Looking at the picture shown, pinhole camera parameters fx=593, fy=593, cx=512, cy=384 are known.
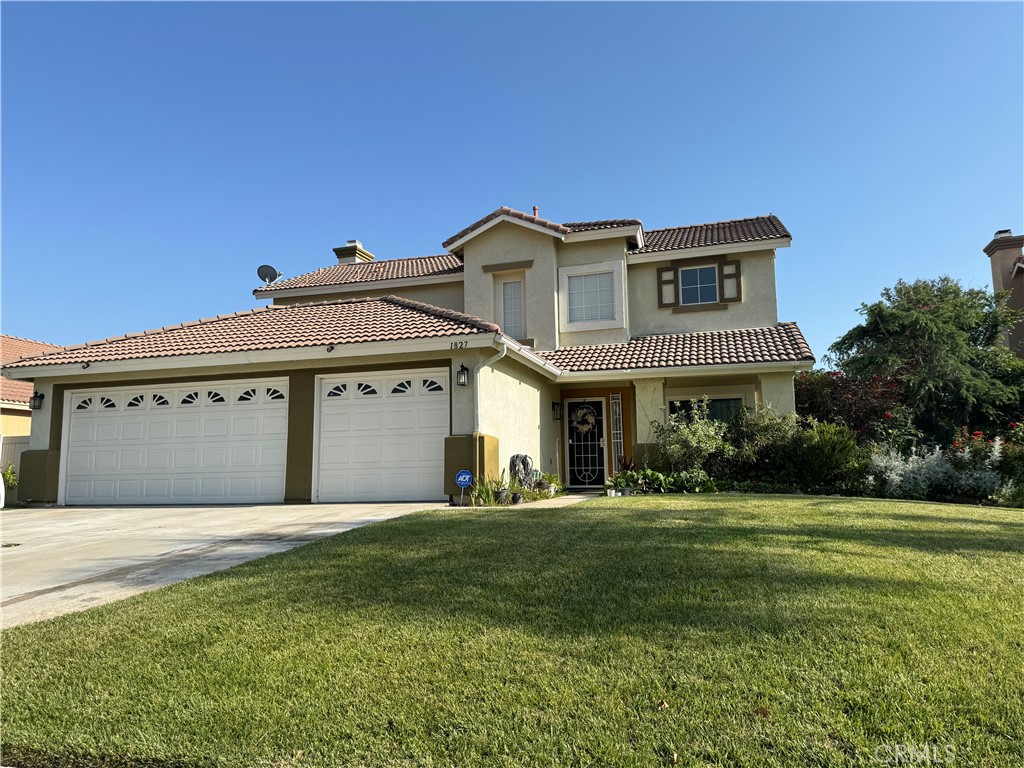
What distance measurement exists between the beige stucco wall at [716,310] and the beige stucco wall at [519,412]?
346 cm

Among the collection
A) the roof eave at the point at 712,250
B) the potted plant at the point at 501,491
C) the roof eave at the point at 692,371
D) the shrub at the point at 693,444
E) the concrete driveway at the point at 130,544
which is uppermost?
the roof eave at the point at 712,250

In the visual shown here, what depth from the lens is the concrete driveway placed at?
4668 mm

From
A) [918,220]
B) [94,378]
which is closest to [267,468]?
[94,378]

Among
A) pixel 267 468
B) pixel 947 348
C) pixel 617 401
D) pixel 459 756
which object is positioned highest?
pixel 947 348

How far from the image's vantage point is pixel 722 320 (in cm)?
1622

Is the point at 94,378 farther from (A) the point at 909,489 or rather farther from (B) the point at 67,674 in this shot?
(A) the point at 909,489

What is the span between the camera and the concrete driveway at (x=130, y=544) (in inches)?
184

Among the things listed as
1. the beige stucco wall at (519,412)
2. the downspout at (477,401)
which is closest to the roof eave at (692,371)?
the beige stucco wall at (519,412)

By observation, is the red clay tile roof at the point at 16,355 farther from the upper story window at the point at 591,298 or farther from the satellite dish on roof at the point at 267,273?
the upper story window at the point at 591,298

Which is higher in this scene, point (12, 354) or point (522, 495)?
point (12, 354)

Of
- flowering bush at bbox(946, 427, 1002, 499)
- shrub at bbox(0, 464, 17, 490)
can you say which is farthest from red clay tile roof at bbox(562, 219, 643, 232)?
shrub at bbox(0, 464, 17, 490)

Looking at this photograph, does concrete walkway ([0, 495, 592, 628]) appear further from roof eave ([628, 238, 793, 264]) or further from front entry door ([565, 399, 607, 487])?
roof eave ([628, 238, 793, 264])

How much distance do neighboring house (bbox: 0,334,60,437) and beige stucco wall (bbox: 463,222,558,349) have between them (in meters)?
14.2

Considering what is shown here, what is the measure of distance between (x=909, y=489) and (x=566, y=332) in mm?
8681
